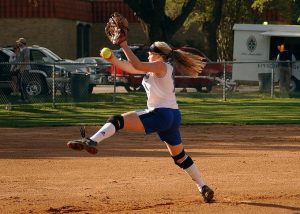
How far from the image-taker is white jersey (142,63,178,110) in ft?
34.4

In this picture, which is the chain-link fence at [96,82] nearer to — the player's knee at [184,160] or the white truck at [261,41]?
the white truck at [261,41]

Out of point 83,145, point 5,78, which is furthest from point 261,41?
point 83,145

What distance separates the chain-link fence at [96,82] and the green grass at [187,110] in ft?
1.23

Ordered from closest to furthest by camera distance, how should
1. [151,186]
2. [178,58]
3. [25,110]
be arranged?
1. [178,58]
2. [151,186]
3. [25,110]

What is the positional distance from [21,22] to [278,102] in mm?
24353

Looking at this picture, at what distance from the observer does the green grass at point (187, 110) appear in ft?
76.0

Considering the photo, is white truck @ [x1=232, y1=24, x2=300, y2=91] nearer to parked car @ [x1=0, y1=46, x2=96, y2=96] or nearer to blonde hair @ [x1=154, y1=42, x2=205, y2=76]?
parked car @ [x1=0, y1=46, x2=96, y2=96]

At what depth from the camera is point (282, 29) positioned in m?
39.8

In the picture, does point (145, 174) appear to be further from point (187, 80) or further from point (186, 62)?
point (187, 80)

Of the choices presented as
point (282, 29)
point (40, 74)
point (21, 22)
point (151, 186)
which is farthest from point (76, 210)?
point (21, 22)

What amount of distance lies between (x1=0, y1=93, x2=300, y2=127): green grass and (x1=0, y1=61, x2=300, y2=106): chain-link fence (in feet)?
1.23

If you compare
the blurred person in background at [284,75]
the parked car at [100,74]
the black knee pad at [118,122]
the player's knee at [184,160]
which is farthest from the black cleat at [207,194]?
the blurred person in background at [284,75]

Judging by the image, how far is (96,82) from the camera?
30469 mm

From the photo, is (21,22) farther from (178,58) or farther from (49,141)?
(178,58)
